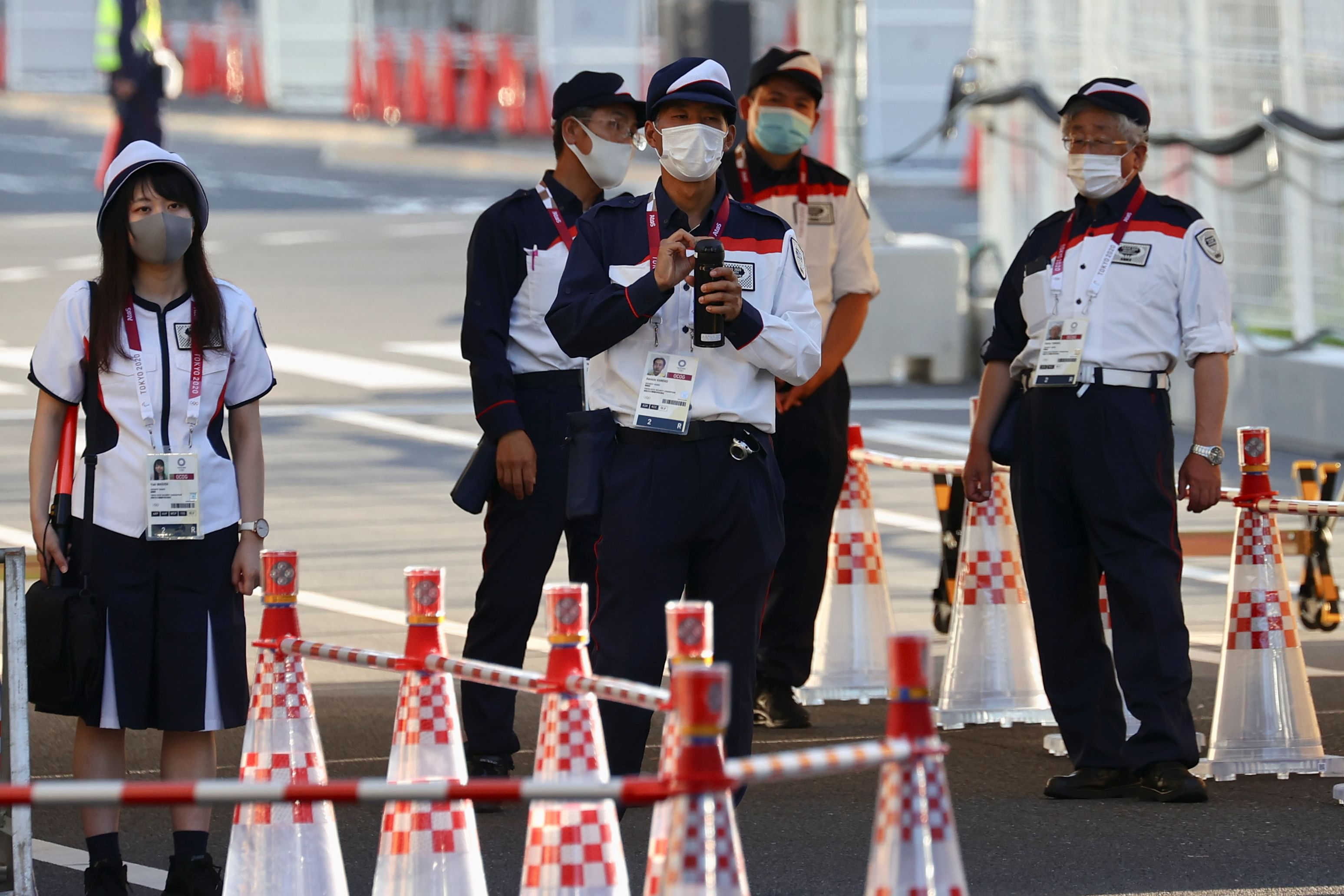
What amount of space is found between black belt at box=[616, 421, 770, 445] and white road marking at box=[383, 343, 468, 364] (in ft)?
40.8

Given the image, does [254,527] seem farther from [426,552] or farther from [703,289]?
[426,552]

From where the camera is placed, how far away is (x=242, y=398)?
6184 mm

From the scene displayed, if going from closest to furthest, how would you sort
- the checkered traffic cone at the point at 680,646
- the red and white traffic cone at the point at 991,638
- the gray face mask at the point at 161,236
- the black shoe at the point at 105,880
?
the checkered traffic cone at the point at 680,646
the black shoe at the point at 105,880
the gray face mask at the point at 161,236
the red and white traffic cone at the point at 991,638

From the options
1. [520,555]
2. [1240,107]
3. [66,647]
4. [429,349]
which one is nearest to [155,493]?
[66,647]

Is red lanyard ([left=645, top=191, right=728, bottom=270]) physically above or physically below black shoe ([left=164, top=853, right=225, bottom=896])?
above

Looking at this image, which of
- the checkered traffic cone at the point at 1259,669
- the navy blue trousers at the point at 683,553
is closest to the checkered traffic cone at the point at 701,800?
the navy blue trousers at the point at 683,553

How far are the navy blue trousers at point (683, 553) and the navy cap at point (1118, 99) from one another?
171cm

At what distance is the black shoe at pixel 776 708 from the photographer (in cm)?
827

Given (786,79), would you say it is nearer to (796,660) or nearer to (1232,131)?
(796,660)

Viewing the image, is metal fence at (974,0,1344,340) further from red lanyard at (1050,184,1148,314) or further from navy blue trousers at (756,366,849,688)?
red lanyard at (1050,184,1148,314)

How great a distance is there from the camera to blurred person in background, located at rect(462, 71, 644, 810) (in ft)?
23.4

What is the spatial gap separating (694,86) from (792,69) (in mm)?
2293

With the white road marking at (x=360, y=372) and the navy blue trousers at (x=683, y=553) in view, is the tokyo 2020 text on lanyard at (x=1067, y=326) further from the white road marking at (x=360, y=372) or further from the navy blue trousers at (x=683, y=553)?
the white road marking at (x=360, y=372)

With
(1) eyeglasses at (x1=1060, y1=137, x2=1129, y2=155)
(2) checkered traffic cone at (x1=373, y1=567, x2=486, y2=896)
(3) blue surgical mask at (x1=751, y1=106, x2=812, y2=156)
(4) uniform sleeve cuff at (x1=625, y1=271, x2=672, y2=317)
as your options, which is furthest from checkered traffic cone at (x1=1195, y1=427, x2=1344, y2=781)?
(2) checkered traffic cone at (x1=373, y1=567, x2=486, y2=896)
